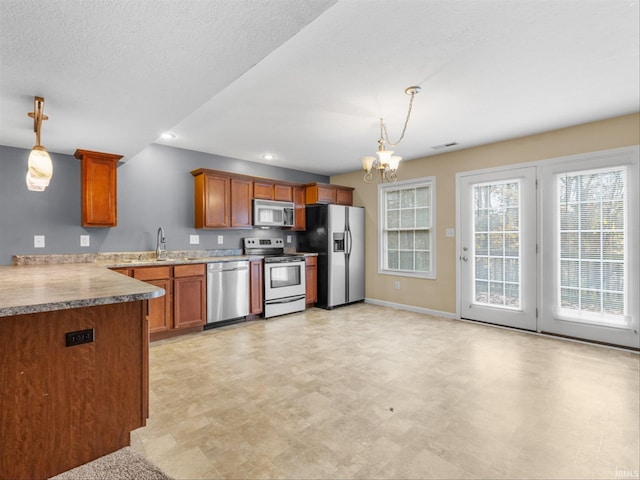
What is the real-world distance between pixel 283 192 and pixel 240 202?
83 cm

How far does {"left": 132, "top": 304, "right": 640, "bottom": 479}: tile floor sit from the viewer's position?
5.40 ft

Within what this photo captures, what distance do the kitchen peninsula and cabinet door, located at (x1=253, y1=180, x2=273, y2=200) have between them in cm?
344

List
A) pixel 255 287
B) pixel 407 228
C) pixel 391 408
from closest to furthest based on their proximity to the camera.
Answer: pixel 391 408
pixel 255 287
pixel 407 228

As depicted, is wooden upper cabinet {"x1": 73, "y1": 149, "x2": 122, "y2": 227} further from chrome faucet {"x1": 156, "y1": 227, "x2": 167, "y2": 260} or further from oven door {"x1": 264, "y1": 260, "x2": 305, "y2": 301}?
oven door {"x1": 264, "y1": 260, "x2": 305, "y2": 301}

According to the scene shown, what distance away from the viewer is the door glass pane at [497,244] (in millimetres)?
4016

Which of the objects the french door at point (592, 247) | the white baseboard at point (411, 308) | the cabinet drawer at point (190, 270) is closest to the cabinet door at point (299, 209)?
the white baseboard at point (411, 308)

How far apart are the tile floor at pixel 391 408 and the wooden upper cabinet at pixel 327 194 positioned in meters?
2.56

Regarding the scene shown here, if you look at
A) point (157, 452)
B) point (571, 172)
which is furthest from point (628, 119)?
point (157, 452)

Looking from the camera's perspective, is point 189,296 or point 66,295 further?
point 189,296

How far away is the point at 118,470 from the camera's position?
1.30m

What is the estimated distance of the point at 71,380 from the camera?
133 centimetres

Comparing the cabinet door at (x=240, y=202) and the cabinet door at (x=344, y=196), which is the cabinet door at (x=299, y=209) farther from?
the cabinet door at (x=240, y=202)

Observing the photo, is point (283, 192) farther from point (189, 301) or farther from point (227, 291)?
point (189, 301)

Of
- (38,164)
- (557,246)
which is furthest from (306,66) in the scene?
(557,246)
